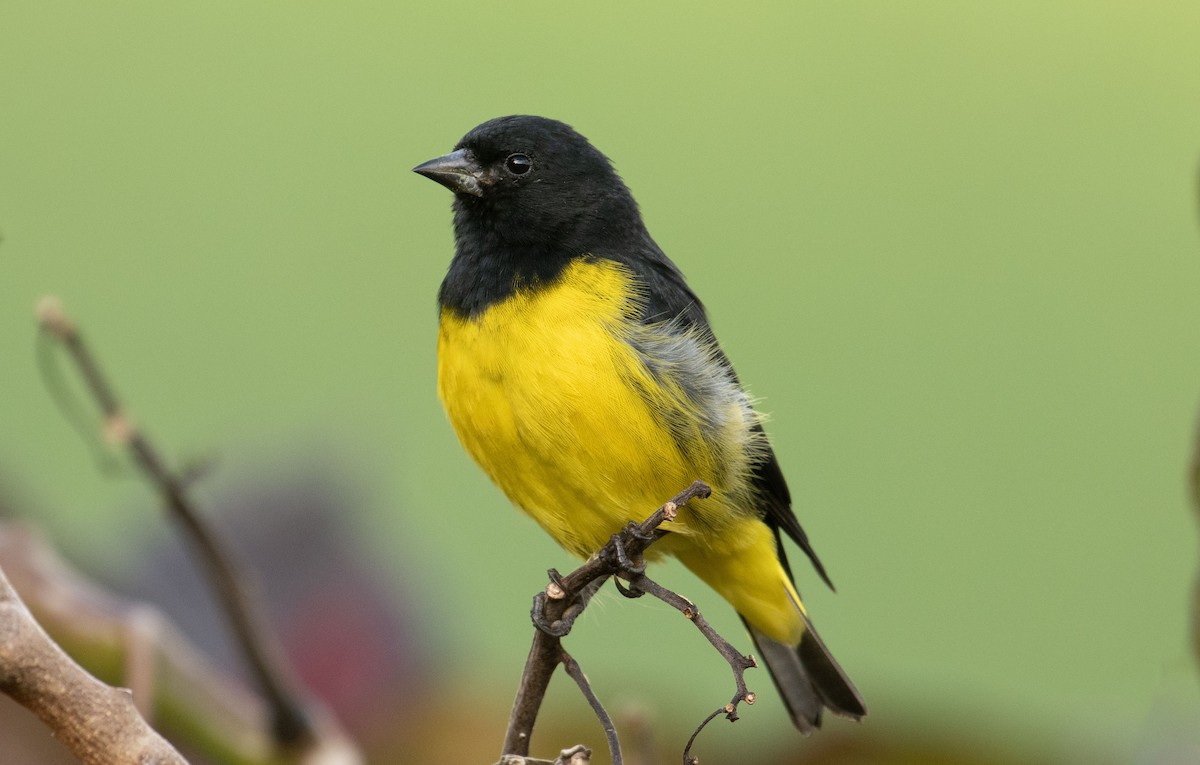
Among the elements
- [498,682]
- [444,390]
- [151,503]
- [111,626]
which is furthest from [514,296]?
[151,503]

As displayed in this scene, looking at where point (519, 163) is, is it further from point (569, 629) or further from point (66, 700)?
point (66, 700)

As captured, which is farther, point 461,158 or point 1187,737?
point 461,158

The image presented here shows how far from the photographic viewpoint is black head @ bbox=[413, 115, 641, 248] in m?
2.74

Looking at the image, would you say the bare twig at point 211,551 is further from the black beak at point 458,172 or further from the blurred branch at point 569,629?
the black beak at point 458,172

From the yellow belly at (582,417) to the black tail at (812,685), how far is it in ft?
1.46

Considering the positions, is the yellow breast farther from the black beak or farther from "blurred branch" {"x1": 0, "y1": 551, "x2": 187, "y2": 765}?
"blurred branch" {"x1": 0, "y1": 551, "x2": 187, "y2": 765}

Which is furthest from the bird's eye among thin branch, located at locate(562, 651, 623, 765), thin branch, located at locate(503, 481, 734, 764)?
thin branch, located at locate(562, 651, 623, 765)

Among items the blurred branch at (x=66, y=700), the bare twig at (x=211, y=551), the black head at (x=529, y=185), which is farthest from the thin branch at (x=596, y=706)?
the black head at (x=529, y=185)

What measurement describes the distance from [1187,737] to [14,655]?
5.35 ft

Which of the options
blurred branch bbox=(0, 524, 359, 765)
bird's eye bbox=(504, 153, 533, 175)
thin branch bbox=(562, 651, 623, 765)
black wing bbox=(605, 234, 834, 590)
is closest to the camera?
thin branch bbox=(562, 651, 623, 765)

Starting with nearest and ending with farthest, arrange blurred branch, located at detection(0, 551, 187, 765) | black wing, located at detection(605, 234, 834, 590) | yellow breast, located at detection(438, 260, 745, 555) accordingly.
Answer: blurred branch, located at detection(0, 551, 187, 765)
yellow breast, located at detection(438, 260, 745, 555)
black wing, located at detection(605, 234, 834, 590)

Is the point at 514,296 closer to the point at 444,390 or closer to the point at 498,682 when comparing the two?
the point at 444,390

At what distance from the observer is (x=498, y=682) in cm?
255

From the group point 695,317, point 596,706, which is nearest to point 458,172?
point 695,317
